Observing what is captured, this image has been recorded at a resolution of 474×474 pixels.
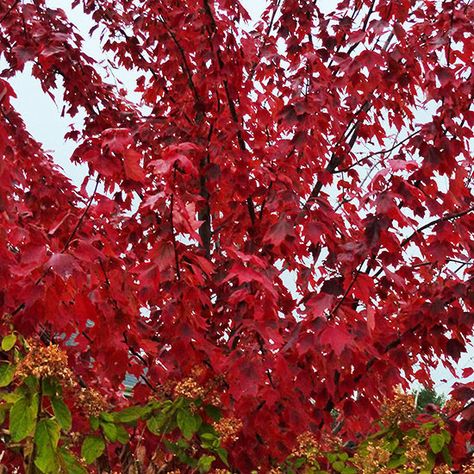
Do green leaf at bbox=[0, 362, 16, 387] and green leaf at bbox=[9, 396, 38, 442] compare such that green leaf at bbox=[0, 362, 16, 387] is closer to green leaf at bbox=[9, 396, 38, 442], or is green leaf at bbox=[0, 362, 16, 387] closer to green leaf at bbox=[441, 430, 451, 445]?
green leaf at bbox=[9, 396, 38, 442]

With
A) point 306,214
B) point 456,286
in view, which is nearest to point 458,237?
point 456,286

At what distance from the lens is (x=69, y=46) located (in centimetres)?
461

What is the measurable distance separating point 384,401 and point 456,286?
0.78 meters

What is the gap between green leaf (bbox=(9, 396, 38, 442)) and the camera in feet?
8.03

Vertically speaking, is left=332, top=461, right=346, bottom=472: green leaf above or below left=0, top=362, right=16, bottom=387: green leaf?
below

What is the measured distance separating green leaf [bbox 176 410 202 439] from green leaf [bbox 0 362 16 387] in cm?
73

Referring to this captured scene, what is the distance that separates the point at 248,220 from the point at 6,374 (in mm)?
1799

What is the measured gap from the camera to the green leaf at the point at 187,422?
2918 millimetres

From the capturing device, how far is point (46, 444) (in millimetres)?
2453

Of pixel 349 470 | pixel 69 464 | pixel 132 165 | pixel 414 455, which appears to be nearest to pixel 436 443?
pixel 414 455

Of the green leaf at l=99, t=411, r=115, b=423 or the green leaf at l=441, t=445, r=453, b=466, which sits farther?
the green leaf at l=441, t=445, r=453, b=466

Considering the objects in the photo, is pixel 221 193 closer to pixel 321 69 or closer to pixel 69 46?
pixel 321 69

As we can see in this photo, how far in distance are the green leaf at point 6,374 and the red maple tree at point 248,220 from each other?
149mm

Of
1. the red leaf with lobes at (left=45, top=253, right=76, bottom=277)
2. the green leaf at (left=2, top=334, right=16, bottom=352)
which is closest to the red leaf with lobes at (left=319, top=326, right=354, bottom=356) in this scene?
the red leaf with lobes at (left=45, top=253, right=76, bottom=277)
